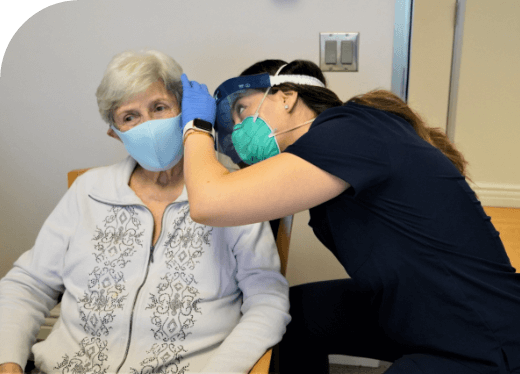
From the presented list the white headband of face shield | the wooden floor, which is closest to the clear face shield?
the white headband of face shield

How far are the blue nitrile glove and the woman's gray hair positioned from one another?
0.35 feet

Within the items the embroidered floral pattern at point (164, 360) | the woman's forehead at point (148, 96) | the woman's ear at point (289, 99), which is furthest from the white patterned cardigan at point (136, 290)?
the woman's ear at point (289, 99)

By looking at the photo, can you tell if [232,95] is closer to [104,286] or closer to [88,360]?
[104,286]

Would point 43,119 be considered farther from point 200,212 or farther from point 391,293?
point 391,293

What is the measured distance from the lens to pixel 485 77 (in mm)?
2926

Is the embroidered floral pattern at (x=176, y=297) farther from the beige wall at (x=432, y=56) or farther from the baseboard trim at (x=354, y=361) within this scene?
the beige wall at (x=432, y=56)

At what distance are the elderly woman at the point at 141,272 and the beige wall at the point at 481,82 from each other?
2.07 m

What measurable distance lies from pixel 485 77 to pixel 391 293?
2496 mm

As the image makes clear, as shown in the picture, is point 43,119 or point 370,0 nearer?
point 370,0

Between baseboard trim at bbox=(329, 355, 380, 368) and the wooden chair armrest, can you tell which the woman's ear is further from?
baseboard trim at bbox=(329, 355, 380, 368)

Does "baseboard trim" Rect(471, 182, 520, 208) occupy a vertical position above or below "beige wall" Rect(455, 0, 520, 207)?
below

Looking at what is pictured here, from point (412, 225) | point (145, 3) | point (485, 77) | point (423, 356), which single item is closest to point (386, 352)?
point (423, 356)

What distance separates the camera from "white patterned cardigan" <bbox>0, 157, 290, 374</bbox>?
114 cm

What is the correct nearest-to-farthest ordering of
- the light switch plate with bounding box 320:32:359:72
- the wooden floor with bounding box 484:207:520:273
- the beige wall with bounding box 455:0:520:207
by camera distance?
the light switch plate with bounding box 320:32:359:72 < the wooden floor with bounding box 484:207:520:273 < the beige wall with bounding box 455:0:520:207
